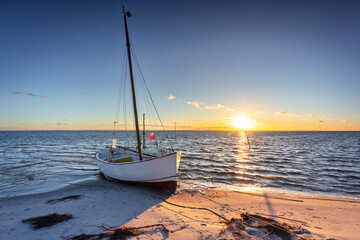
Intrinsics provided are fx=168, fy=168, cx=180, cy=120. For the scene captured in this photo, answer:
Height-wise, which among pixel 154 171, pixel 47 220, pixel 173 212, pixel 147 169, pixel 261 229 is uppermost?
pixel 147 169

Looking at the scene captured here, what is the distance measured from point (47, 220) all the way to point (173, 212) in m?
5.48

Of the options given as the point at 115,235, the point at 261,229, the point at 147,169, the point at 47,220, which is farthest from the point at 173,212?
the point at 47,220

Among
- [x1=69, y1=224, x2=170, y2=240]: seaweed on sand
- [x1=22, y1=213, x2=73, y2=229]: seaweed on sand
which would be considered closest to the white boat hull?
[x1=22, y1=213, x2=73, y2=229]: seaweed on sand

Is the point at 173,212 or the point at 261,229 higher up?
the point at 261,229

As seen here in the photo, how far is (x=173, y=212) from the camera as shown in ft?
28.0

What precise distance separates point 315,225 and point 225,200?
4600 mm

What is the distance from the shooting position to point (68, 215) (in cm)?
786

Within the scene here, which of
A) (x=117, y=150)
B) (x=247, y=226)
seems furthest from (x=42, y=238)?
(x=117, y=150)

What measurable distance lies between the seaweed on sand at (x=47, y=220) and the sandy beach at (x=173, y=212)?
0.24m

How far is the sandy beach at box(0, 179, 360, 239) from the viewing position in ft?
20.3

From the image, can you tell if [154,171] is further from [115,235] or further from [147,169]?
[115,235]

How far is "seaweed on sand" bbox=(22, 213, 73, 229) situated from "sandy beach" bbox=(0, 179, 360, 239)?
239mm

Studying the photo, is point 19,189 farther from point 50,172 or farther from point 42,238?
point 42,238

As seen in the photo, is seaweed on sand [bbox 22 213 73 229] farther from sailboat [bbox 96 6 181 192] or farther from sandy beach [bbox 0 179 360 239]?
sailboat [bbox 96 6 181 192]
